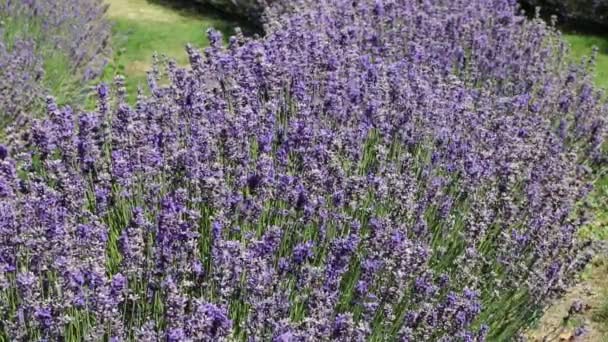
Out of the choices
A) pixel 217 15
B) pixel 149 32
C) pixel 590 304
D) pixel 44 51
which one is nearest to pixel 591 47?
pixel 590 304

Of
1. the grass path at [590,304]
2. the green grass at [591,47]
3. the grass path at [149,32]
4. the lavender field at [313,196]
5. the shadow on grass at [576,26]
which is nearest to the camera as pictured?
the lavender field at [313,196]

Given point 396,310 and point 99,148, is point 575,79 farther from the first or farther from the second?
point 99,148

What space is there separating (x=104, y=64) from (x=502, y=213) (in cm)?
373

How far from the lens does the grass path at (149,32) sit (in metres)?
6.79

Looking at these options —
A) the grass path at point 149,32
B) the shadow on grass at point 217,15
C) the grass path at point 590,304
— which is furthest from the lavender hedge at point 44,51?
the grass path at point 590,304

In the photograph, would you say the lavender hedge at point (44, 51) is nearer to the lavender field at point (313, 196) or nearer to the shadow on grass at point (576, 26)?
the lavender field at point (313, 196)

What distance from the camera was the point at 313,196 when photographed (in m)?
2.89

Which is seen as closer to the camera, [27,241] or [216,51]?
[27,241]

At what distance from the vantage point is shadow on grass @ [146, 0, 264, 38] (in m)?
7.59

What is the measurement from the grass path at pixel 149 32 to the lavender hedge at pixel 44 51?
17.0 inches

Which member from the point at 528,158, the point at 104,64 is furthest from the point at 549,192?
the point at 104,64

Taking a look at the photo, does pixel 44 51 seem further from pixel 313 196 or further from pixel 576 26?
pixel 576 26

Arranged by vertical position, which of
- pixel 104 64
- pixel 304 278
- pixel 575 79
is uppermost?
pixel 575 79

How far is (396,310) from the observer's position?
2926 millimetres
